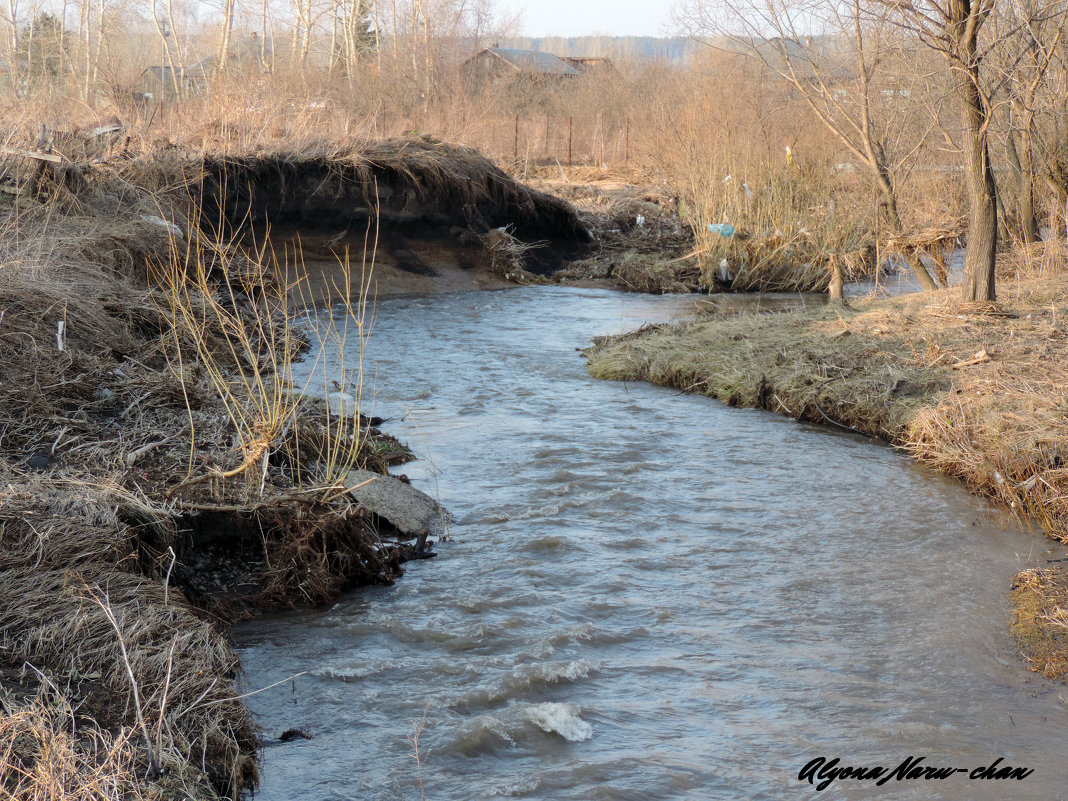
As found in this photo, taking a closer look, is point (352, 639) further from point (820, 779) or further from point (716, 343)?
point (716, 343)

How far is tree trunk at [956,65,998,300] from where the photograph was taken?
27.8 ft

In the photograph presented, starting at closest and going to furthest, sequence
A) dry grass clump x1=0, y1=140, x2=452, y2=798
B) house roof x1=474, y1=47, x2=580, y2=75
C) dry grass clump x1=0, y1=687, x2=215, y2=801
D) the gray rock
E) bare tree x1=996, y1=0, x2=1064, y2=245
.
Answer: dry grass clump x1=0, y1=687, x2=215, y2=801, dry grass clump x1=0, y1=140, x2=452, y2=798, the gray rock, bare tree x1=996, y1=0, x2=1064, y2=245, house roof x1=474, y1=47, x2=580, y2=75

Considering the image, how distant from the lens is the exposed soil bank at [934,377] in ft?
18.3

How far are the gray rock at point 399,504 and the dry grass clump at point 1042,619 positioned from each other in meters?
3.08

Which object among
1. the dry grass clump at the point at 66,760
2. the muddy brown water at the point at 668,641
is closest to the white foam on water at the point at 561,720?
the muddy brown water at the point at 668,641

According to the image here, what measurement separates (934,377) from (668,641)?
14.1 ft

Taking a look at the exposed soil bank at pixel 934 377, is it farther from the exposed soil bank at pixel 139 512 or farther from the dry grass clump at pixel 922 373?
the exposed soil bank at pixel 139 512

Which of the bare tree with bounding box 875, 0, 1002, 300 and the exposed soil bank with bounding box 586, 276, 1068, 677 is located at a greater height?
the bare tree with bounding box 875, 0, 1002, 300

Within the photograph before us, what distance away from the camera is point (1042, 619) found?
14.2ft

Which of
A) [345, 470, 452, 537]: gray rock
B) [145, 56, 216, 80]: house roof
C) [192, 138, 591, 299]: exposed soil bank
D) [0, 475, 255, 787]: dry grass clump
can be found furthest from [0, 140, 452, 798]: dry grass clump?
[145, 56, 216, 80]: house roof

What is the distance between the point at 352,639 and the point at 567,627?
102 centimetres

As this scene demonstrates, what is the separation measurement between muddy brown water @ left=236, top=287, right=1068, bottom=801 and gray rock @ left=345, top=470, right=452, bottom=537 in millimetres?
182

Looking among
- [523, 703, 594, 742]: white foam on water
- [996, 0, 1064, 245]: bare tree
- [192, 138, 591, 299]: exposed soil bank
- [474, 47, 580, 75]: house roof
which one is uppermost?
[474, 47, 580, 75]: house roof

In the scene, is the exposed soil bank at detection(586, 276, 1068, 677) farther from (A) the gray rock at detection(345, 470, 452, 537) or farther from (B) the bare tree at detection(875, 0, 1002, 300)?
(A) the gray rock at detection(345, 470, 452, 537)
